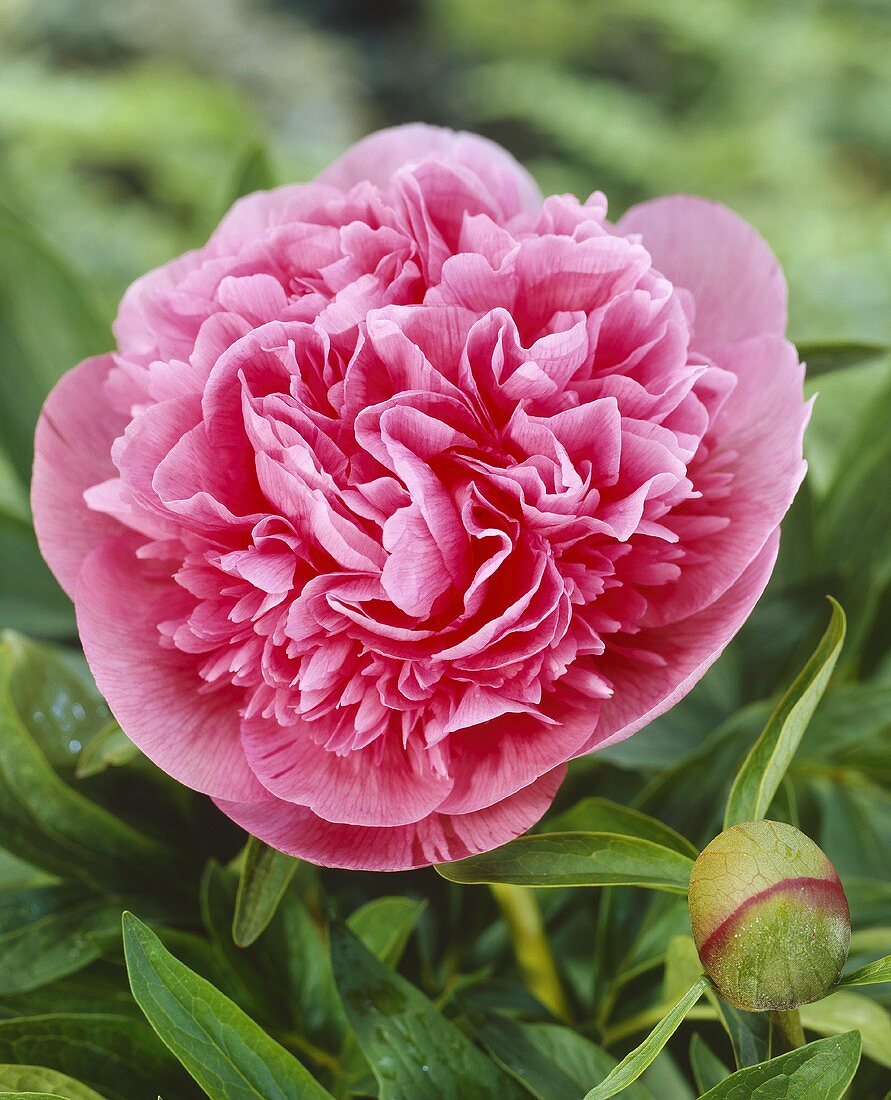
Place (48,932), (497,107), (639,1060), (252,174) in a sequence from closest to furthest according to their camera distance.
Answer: (639,1060) < (48,932) < (252,174) < (497,107)

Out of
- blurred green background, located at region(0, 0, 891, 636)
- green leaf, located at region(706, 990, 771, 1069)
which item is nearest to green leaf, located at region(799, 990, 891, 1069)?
green leaf, located at region(706, 990, 771, 1069)

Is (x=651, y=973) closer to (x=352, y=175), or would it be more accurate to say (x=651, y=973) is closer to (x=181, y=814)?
(x=181, y=814)

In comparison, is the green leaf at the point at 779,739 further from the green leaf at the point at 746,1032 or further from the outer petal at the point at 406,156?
the outer petal at the point at 406,156

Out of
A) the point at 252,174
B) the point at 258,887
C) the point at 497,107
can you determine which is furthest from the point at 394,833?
the point at 497,107

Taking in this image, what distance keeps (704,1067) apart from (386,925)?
0.10 m

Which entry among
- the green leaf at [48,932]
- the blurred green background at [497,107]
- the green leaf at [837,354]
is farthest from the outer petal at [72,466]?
the blurred green background at [497,107]

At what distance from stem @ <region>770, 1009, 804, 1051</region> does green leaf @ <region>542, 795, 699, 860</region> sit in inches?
1.6

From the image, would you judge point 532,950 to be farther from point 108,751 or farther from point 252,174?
point 252,174

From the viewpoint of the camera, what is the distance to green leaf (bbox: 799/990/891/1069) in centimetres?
29

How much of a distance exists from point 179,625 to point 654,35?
8.13ft

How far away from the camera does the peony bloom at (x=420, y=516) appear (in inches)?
10.5

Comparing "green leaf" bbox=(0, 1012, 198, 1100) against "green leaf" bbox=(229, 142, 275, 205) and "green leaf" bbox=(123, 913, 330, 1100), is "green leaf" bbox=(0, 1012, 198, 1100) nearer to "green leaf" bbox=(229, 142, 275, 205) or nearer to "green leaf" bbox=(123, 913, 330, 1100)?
"green leaf" bbox=(123, 913, 330, 1100)

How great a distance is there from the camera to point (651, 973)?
357 mm

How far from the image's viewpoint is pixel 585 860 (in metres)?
0.27
